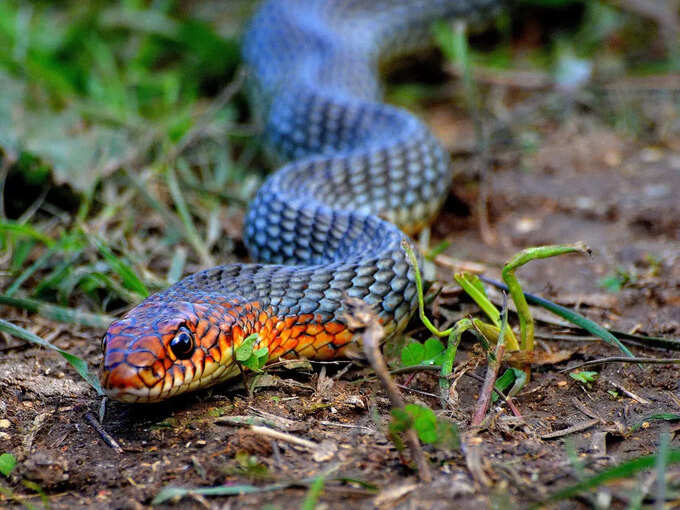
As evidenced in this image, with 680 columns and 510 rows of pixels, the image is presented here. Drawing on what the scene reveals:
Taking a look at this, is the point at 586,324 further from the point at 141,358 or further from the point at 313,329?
the point at 141,358

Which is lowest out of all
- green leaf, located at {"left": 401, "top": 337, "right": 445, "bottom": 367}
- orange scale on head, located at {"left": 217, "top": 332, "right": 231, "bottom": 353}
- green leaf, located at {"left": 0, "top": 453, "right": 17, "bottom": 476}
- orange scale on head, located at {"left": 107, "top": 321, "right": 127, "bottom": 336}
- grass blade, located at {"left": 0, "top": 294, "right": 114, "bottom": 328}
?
green leaf, located at {"left": 0, "top": 453, "right": 17, "bottom": 476}

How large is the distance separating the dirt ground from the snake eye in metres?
0.26

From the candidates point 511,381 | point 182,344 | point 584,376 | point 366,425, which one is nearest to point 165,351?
point 182,344

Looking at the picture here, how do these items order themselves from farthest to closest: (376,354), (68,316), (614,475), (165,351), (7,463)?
(68,316) < (165,351) < (7,463) < (376,354) < (614,475)

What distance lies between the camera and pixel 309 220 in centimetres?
402

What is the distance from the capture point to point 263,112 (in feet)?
20.2

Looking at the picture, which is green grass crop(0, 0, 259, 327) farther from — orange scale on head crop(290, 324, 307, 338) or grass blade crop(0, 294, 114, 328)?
orange scale on head crop(290, 324, 307, 338)

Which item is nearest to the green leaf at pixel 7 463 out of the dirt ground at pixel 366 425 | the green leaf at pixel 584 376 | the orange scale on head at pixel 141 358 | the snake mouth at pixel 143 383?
the dirt ground at pixel 366 425

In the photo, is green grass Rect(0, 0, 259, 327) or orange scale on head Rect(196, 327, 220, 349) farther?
green grass Rect(0, 0, 259, 327)

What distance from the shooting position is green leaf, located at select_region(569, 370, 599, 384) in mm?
3002

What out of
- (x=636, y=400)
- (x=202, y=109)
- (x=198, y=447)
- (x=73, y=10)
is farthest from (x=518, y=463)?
(x=73, y=10)

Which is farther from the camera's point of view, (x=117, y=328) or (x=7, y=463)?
(x=117, y=328)

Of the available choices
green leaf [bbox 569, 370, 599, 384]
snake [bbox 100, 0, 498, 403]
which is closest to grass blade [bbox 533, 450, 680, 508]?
snake [bbox 100, 0, 498, 403]

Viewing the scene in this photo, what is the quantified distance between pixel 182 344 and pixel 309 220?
145 cm
